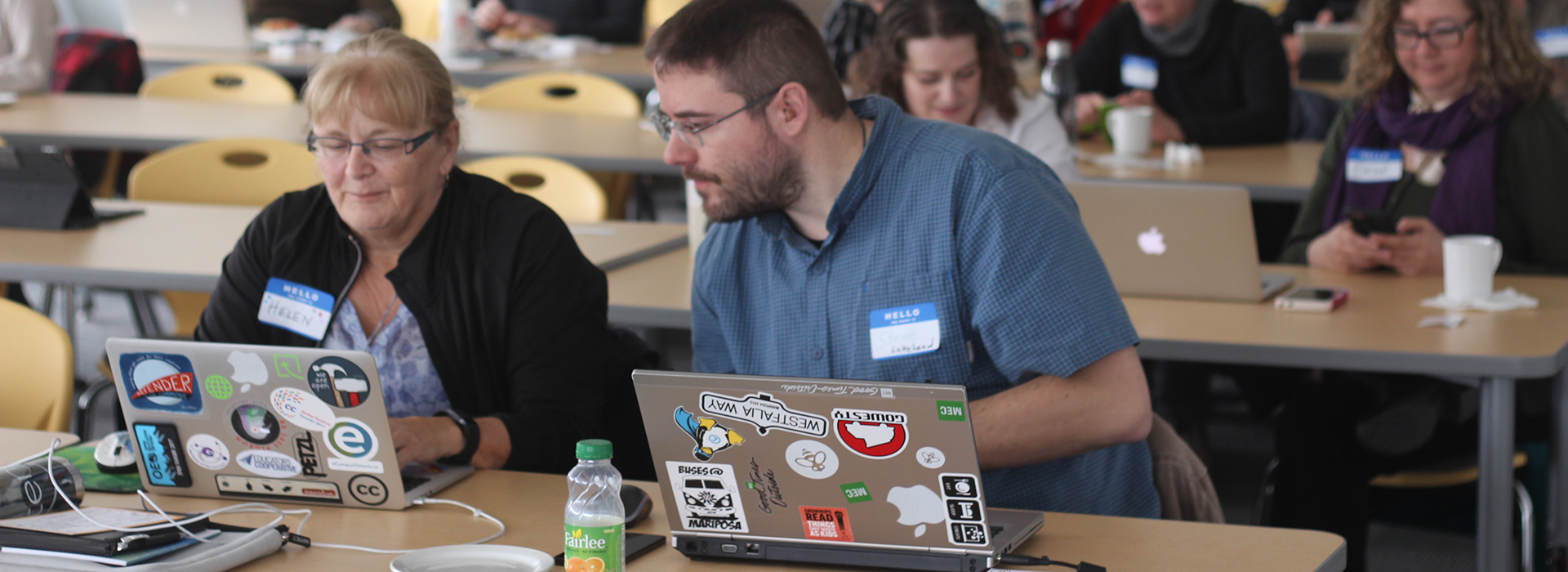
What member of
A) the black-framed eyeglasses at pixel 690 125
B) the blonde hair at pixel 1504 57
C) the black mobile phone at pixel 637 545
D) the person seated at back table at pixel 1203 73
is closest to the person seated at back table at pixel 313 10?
the person seated at back table at pixel 1203 73

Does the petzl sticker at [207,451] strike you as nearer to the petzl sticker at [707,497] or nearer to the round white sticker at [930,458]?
the petzl sticker at [707,497]

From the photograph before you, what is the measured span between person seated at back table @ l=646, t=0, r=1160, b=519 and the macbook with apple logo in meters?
0.68

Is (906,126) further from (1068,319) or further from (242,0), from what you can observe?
(242,0)

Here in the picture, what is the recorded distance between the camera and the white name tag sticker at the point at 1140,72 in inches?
157

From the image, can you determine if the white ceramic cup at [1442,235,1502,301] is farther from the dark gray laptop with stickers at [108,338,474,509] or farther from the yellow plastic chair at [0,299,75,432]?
the yellow plastic chair at [0,299,75,432]

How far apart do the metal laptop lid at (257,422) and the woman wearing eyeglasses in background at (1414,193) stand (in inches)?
60.3

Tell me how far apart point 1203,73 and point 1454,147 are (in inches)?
49.9

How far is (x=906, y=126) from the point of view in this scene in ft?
5.78

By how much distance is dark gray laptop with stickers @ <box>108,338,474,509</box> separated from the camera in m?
1.44

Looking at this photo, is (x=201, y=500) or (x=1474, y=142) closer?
(x=201, y=500)

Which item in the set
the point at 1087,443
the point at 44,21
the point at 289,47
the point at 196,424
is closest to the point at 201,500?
the point at 196,424

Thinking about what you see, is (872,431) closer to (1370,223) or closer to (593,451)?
(593,451)

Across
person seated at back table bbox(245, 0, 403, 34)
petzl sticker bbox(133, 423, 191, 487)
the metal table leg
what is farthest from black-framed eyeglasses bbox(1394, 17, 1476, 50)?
person seated at back table bbox(245, 0, 403, 34)

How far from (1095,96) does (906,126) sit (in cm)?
232
